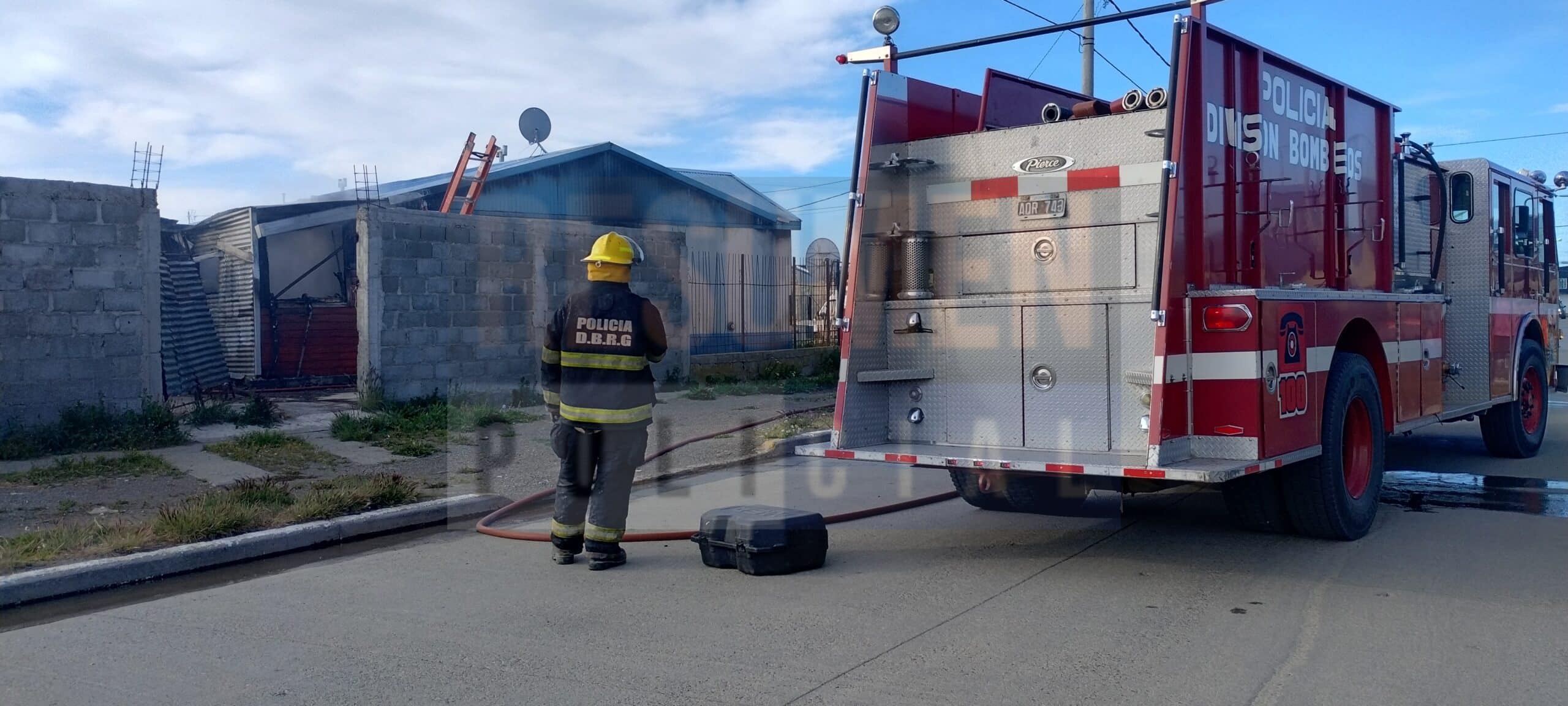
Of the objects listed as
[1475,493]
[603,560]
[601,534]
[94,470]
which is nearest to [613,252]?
[601,534]

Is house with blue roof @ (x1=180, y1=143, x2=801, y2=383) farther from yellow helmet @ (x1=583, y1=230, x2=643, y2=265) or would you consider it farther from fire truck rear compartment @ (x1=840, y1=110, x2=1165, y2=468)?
fire truck rear compartment @ (x1=840, y1=110, x2=1165, y2=468)

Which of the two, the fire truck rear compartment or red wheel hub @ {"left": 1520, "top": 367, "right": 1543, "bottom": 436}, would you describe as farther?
red wheel hub @ {"left": 1520, "top": 367, "right": 1543, "bottom": 436}

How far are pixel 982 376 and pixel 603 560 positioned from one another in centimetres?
245

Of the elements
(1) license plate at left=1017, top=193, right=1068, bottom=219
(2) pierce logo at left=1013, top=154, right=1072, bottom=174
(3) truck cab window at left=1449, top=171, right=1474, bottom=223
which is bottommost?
(1) license plate at left=1017, top=193, right=1068, bottom=219

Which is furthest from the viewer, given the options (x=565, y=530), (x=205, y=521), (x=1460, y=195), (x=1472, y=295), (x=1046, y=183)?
(x=1460, y=195)

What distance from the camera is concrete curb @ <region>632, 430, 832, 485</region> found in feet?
32.7

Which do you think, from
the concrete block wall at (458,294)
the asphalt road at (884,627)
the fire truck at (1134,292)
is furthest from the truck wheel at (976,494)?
the concrete block wall at (458,294)

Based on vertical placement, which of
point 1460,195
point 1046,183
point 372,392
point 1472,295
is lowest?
point 372,392

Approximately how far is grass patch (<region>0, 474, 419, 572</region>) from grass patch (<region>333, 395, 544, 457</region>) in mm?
1967

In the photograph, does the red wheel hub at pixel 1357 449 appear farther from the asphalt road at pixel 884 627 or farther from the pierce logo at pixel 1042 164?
the pierce logo at pixel 1042 164

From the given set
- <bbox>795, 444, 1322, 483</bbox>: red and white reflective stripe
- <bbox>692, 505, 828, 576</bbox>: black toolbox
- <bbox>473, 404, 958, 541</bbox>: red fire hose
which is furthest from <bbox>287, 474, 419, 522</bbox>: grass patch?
<bbox>795, 444, 1322, 483</bbox>: red and white reflective stripe

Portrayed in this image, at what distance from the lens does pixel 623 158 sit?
90.7ft

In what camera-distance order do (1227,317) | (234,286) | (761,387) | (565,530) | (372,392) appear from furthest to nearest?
(234,286) → (761,387) → (372,392) → (565,530) → (1227,317)

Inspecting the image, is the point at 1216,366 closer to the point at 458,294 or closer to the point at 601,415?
the point at 601,415
